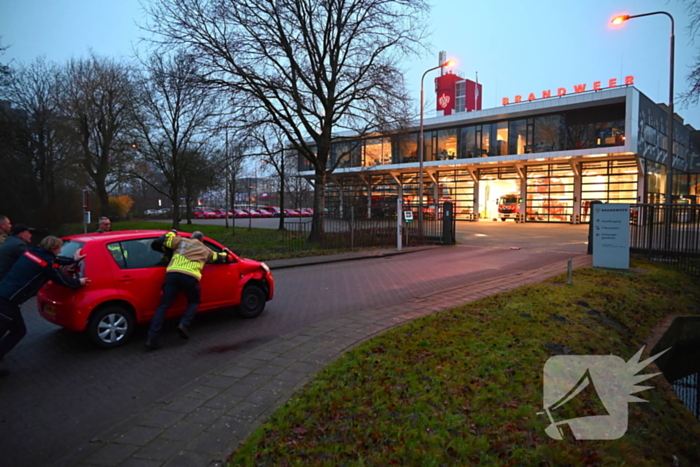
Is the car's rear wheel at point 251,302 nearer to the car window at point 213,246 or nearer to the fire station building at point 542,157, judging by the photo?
the car window at point 213,246

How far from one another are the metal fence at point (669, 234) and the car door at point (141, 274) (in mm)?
13182

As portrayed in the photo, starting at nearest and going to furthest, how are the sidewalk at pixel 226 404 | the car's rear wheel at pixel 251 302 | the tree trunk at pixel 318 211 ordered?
1. the sidewalk at pixel 226 404
2. the car's rear wheel at pixel 251 302
3. the tree trunk at pixel 318 211

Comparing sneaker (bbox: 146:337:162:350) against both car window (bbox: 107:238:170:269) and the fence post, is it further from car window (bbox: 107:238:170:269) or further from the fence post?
the fence post

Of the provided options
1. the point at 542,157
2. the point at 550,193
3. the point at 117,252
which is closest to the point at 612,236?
the point at 117,252

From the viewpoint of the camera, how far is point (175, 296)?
19.3 feet

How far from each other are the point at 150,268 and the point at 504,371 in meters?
4.92

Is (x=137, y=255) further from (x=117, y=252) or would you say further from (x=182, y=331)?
(x=182, y=331)

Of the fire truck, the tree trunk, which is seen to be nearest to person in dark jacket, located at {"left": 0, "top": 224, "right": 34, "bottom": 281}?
the tree trunk

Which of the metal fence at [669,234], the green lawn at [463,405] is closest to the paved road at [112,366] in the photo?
the green lawn at [463,405]

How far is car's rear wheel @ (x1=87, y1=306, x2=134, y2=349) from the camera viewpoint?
551cm

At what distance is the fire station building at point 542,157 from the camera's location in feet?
102

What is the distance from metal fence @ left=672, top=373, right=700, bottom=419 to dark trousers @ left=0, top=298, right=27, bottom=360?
10226mm

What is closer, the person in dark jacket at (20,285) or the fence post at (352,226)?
the person in dark jacket at (20,285)

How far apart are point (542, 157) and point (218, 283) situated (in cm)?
3300
